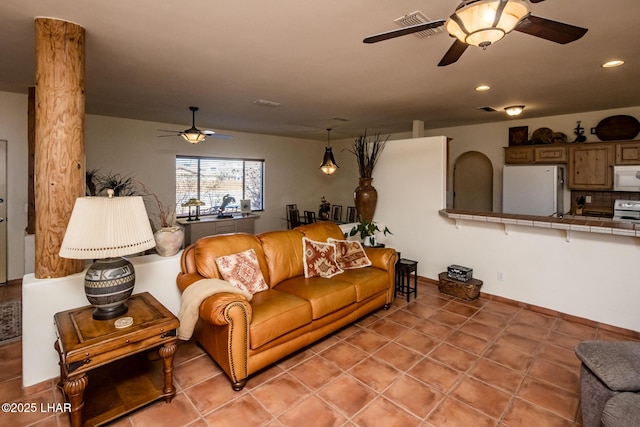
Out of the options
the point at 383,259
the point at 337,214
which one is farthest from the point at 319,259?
the point at 337,214

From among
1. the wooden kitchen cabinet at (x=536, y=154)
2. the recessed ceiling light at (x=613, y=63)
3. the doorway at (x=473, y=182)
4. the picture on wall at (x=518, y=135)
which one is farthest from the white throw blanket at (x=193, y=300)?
the doorway at (x=473, y=182)

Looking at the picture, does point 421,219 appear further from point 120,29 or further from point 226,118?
point 120,29

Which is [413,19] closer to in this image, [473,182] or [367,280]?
[367,280]

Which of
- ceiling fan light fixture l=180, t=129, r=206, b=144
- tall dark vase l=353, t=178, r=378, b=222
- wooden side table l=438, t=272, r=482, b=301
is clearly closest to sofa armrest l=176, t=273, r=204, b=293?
ceiling fan light fixture l=180, t=129, r=206, b=144

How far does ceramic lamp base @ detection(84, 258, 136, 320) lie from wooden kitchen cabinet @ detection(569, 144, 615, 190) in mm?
6348

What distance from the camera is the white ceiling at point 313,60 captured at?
7.09ft

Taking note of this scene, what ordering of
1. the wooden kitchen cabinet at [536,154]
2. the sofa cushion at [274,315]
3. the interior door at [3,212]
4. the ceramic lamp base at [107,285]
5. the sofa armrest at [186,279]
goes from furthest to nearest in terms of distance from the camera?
the wooden kitchen cabinet at [536,154] < the interior door at [3,212] < the sofa armrest at [186,279] < the sofa cushion at [274,315] < the ceramic lamp base at [107,285]

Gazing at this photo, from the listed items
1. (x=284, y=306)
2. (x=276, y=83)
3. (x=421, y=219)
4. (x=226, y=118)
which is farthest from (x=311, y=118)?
(x=284, y=306)

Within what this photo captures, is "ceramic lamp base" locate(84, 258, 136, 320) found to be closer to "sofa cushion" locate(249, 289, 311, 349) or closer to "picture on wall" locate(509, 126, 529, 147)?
"sofa cushion" locate(249, 289, 311, 349)

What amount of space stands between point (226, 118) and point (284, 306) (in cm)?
428

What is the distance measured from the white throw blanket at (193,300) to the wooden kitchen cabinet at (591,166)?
5.62 m

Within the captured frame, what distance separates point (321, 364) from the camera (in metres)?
2.74

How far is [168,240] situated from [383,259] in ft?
7.65

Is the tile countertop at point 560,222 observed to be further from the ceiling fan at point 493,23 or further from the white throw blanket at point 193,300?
the white throw blanket at point 193,300
